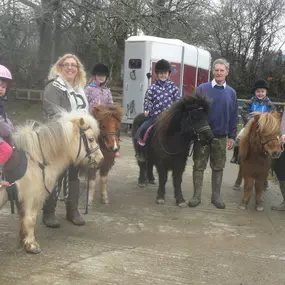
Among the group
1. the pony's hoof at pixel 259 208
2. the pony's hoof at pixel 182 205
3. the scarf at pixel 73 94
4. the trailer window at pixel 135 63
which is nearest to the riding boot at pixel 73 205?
the scarf at pixel 73 94

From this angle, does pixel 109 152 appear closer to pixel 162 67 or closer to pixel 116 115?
pixel 116 115

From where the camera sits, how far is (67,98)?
4094mm

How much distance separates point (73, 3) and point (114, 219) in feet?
40.5

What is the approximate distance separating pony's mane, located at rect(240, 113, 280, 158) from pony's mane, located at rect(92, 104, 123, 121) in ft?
5.68

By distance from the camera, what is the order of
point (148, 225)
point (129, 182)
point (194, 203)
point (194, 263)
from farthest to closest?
point (129, 182) < point (194, 203) < point (148, 225) < point (194, 263)

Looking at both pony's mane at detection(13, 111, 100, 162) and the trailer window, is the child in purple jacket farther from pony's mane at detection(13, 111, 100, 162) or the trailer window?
the trailer window

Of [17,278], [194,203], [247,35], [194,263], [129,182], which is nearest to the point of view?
[17,278]

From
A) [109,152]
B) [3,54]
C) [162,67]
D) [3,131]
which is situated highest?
[3,54]

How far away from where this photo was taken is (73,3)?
14.9 metres

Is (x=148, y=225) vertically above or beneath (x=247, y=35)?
beneath

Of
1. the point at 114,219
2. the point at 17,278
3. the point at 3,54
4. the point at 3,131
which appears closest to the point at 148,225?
the point at 114,219

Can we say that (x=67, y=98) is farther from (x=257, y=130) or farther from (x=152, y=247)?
(x=257, y=130)

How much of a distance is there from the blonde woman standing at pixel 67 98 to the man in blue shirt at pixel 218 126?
68.5 inches

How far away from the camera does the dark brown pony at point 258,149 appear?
185 inches
